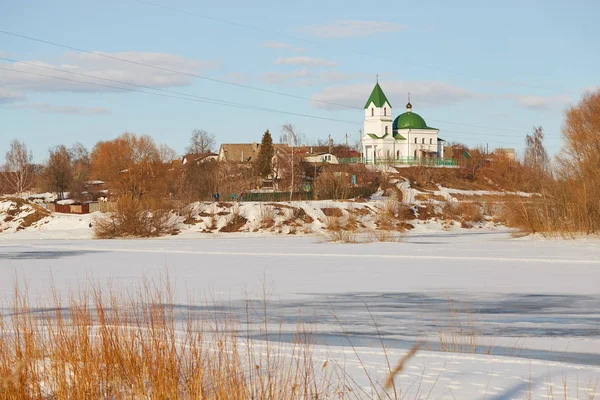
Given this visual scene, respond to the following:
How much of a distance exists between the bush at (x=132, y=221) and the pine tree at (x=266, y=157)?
41.9 m

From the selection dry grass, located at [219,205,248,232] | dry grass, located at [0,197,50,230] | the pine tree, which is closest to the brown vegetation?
dry grass, located at [219,205,248,232]

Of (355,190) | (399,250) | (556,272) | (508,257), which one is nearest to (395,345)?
(556,272)

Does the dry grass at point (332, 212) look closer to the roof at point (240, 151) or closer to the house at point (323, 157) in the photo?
the house at point (323, 157)

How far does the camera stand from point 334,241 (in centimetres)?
4138

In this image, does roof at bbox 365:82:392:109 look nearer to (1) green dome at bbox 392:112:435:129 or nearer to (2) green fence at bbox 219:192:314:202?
(1) green dome at bbox 392:112:435:129

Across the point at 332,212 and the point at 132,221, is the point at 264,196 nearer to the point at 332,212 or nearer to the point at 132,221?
the point at 332,212

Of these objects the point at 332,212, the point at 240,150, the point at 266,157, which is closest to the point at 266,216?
the point at 332,212

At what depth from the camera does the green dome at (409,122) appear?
116000mm

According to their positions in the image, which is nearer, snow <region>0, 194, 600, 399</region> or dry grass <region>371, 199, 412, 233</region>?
snow <region>0, 194, 600, 399</region>

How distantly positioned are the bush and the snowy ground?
12.8 metres

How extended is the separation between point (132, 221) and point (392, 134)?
231 feet

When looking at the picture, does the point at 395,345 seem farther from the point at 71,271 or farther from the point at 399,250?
the point at 399,250

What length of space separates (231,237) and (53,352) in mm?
41352

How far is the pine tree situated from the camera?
9478cm
